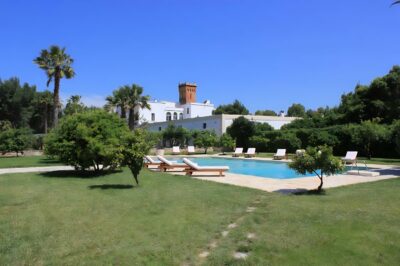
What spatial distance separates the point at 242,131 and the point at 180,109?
2816cm

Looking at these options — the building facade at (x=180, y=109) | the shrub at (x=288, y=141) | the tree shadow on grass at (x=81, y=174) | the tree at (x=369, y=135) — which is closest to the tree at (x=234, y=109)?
the building facade at (x=180, y=109)

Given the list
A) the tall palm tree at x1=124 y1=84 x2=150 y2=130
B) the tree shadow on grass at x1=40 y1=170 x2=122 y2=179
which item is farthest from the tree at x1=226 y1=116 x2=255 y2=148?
the tree shadow on grass at x1=40 y1=170 x2=122 y2=179

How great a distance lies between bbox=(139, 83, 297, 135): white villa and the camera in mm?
43775

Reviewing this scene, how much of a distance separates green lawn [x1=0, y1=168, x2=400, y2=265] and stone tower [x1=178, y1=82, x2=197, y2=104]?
61.2 meters

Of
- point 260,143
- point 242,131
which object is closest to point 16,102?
point 242,131

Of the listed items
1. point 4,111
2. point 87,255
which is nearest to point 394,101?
point 87,255

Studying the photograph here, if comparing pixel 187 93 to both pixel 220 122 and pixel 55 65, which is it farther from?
pixel 55 65

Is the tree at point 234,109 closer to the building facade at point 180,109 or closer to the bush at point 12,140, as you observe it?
the building facade at point 180,109

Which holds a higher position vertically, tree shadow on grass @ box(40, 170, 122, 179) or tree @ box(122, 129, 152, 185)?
tree @ box(122, 129, 152, 185)

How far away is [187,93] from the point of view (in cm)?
7162

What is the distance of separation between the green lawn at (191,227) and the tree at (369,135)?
1679 cm

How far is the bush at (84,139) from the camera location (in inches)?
580

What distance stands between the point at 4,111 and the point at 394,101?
1896 inches

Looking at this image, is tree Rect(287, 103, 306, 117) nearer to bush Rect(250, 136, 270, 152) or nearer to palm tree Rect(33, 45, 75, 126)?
bush Rect(250, 136, 270, 152)
